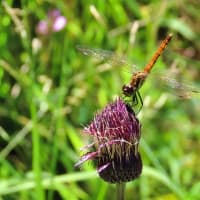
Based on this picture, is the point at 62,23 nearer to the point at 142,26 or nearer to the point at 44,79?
the point at 44,79

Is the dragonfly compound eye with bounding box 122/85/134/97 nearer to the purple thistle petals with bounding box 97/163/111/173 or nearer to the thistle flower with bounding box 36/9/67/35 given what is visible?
the purple thistle petals with bounding box 97/163/111/173

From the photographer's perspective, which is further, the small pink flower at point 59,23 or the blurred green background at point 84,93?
the small pink flower at point 59,23

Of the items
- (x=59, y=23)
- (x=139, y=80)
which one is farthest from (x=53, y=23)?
(x=139, y=80)

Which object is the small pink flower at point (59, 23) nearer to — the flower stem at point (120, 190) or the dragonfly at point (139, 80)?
the dragonfly at point (139, 80)

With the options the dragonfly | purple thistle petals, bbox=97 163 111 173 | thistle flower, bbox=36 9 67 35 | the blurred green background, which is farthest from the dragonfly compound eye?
thistle flower, bbox=36 9 67 35

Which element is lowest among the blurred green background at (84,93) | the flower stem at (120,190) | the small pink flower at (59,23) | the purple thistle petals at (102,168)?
the blurred green background at (84,93)

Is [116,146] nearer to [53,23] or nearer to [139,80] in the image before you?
[139,80]

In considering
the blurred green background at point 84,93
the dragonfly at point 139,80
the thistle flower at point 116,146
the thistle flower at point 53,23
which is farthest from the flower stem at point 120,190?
the thistle flower at point 53,23
